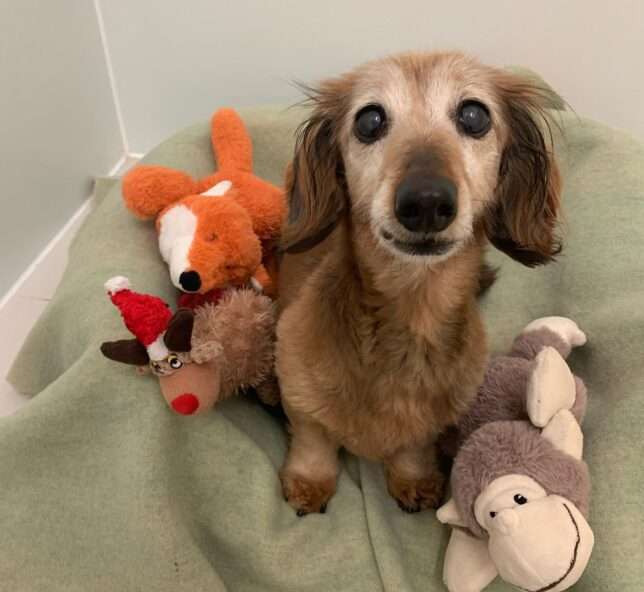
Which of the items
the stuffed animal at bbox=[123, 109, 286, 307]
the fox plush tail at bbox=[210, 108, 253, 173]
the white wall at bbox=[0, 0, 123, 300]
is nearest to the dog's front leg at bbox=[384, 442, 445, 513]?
the stuffed animal at bbox=[123, 109, 286, 307]

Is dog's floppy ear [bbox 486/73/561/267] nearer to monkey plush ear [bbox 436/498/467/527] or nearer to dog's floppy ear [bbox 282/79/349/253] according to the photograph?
dog's floppy ear [bbox 282/79/349/253]

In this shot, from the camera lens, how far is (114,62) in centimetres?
228

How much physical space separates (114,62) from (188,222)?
1.14 m

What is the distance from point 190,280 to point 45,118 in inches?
37.7

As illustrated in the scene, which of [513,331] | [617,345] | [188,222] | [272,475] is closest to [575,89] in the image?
[513,331]

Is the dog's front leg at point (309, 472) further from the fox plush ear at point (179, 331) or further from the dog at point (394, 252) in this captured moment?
the fox plush ear at point (179, 331)

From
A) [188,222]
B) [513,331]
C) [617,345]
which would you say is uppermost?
[188,222]

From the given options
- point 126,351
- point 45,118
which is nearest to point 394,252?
point 126,351

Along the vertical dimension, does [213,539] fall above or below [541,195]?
below

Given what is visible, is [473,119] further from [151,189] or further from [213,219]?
[151,189]

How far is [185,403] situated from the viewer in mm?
1185

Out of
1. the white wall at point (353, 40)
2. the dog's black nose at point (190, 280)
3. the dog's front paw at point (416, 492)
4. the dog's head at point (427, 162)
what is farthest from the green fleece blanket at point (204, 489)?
the white wall at point (353, 40)

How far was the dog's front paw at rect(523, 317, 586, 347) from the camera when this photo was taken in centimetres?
141

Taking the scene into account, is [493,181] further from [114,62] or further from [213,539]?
[114,62]
